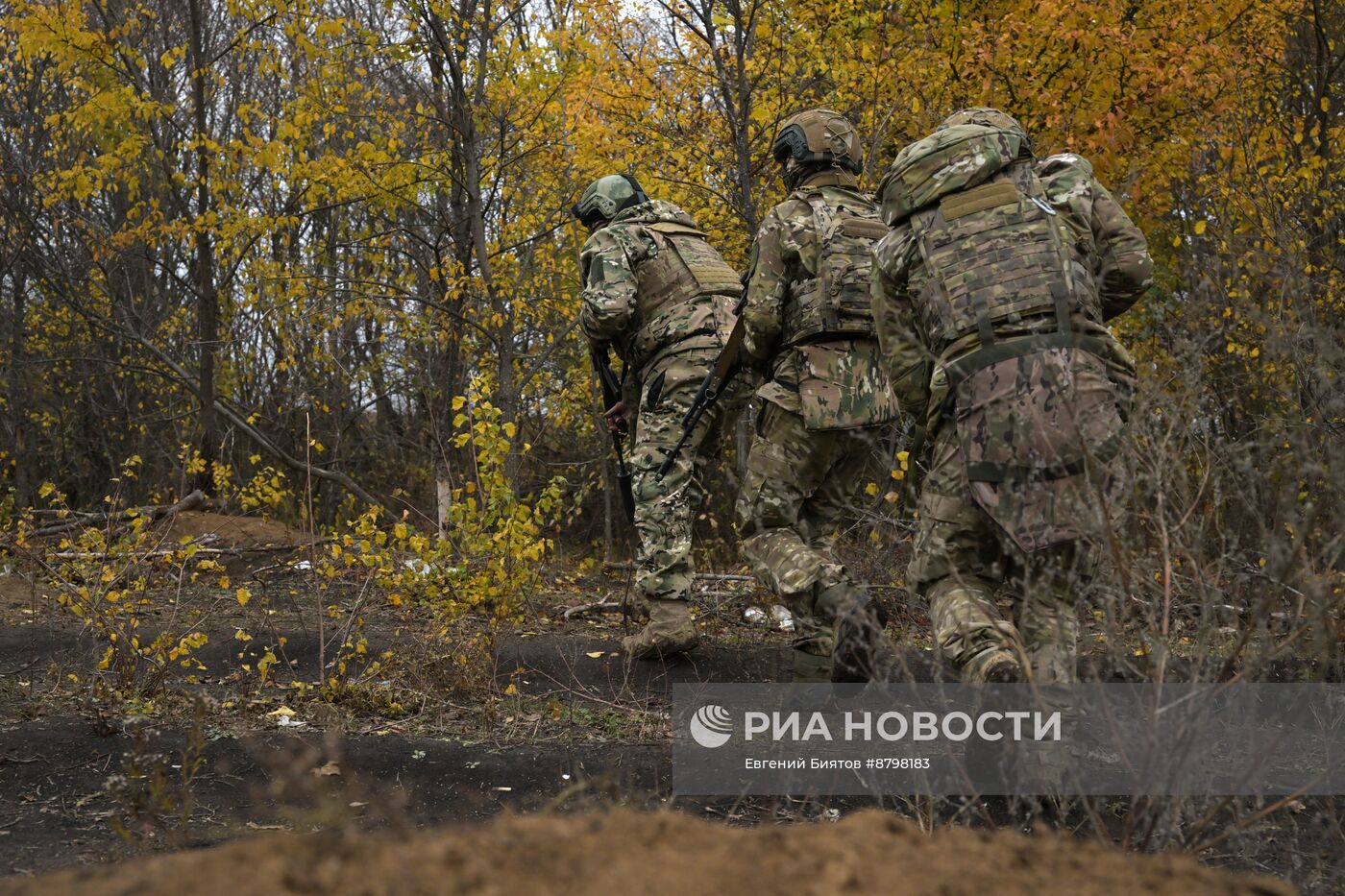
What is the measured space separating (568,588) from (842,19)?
4760 millimetres

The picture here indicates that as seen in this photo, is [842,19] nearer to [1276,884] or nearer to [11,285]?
[1276,884]

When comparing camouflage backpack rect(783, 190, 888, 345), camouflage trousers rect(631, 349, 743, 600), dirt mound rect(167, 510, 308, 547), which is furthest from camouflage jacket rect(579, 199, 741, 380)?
dirt mound rect(167, 510, 308, 547)

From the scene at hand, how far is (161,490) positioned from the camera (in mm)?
12578

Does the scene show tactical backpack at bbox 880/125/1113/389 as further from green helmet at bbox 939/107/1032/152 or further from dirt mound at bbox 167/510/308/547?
dirt mound at bbox 167/510/308/547

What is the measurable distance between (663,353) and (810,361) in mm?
1201

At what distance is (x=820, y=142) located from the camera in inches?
194

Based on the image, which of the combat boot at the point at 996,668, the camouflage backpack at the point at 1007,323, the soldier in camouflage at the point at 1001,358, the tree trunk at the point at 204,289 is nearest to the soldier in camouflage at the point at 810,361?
the soldier in camouflage at the point at 1001,358

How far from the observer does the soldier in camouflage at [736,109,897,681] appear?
4.79 meters

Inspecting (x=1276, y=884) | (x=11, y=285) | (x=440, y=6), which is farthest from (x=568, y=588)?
(x=11, y=285)

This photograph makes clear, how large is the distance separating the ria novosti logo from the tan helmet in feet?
7.35

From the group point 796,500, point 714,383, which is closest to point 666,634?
point 796,500

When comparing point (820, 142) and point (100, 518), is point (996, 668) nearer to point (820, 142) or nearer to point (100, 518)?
point (820, 142)

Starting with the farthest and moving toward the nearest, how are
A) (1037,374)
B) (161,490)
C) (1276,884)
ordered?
A: (161,490) → (1037,374) → (1276,884)

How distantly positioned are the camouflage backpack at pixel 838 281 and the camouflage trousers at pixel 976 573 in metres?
1.14
